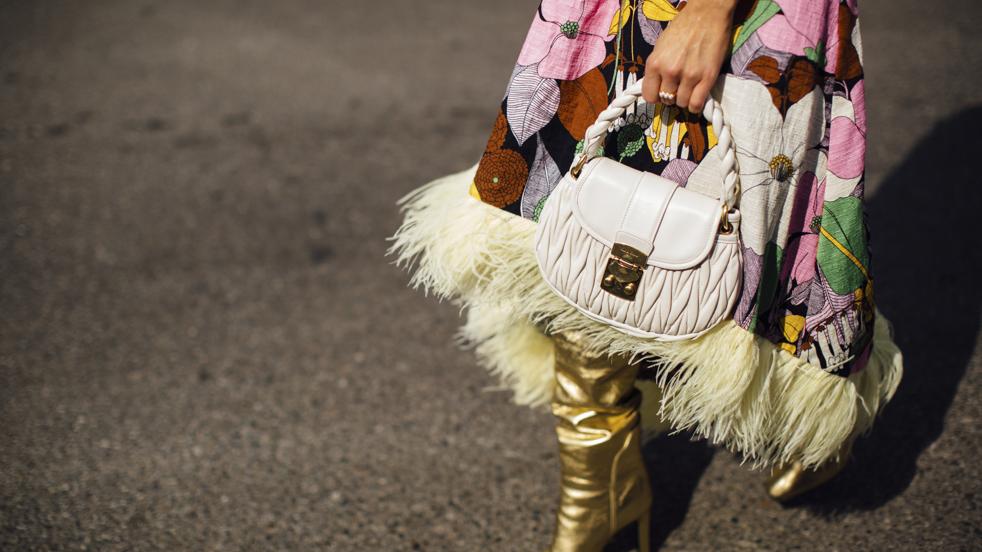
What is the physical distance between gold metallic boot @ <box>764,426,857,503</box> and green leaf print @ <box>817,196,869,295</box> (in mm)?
550

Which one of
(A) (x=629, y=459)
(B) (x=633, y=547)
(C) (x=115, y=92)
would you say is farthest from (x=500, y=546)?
(C) (x=115, y=92)

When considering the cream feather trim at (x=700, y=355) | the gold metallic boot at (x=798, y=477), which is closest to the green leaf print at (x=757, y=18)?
the cream feather trim at (x=700, y=355)

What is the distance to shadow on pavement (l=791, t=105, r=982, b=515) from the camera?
5.78ft

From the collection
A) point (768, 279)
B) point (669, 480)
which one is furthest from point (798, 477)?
point (768, 279)

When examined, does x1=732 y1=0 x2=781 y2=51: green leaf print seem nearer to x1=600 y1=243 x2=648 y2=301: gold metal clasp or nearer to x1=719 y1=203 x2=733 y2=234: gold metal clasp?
x1=719 y1=203 x2=733 y2=234: gold metal clasp

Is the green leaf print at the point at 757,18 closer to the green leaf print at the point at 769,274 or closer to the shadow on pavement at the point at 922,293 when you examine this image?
the green leaf print at the point at 769,274

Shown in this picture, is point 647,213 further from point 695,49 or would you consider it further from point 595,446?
point 595,446

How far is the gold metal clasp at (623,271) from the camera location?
3.76 ft

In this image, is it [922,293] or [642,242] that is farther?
[922,293]

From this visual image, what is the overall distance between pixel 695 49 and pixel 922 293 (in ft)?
5.49

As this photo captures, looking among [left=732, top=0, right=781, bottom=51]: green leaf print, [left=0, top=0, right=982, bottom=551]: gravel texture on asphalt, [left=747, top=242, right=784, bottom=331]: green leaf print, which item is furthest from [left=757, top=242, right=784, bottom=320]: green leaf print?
[left=0, top=0, right=982, bottom=551]: gravel texture on asphalt

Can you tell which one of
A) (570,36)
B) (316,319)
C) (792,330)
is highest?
(570,36)

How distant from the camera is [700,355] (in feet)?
4.01

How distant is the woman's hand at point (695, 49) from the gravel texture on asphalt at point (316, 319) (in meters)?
1.09
